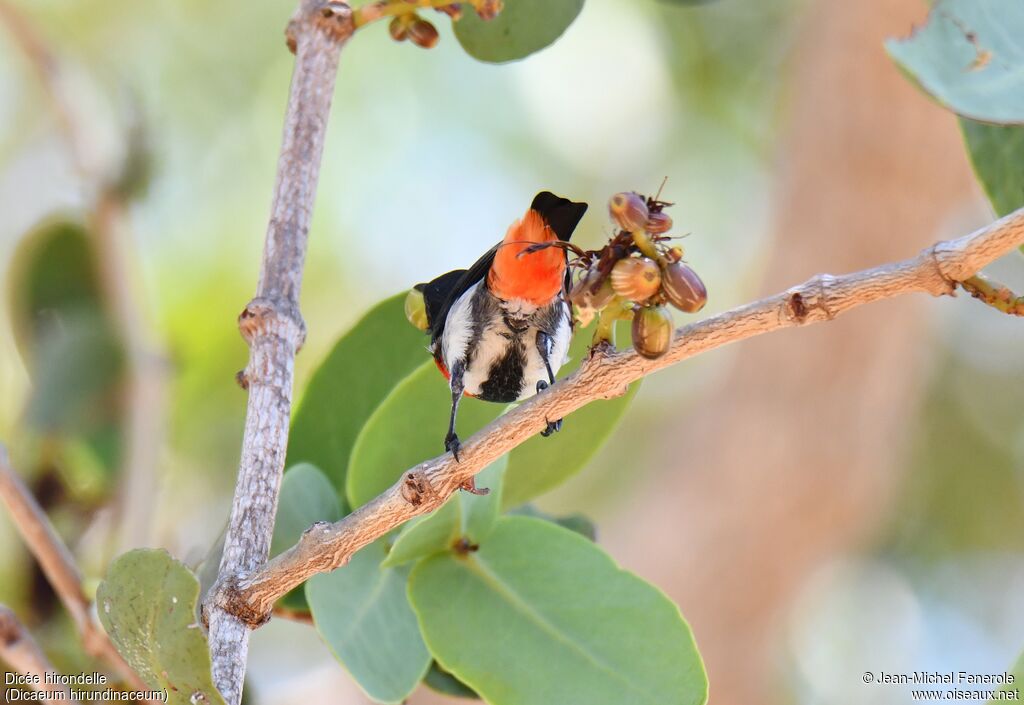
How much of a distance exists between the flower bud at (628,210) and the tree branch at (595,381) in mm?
99

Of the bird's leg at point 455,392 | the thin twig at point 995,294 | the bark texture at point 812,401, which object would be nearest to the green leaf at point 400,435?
the bird's leg at point 455,392

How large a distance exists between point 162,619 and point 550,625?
0.39 m

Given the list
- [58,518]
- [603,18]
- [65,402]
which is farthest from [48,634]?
[603,18]

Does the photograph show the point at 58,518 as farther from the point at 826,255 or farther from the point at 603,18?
the point at 603,18

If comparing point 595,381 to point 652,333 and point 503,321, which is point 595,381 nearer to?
point 652,333

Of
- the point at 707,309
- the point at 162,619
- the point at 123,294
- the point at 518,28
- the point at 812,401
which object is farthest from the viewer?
the point at 707,309

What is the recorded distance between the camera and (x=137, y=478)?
60.0 inches

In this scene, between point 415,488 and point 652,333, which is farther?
point 415,488

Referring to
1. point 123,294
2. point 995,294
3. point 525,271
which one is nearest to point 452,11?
point 525,271

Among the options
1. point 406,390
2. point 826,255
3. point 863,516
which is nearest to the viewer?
point 406,390

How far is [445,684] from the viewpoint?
4.01ft

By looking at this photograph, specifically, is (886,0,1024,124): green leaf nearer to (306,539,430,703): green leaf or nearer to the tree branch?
the tree branch

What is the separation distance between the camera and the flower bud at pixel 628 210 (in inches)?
27.0

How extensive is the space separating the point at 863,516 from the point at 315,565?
3.83 meters
